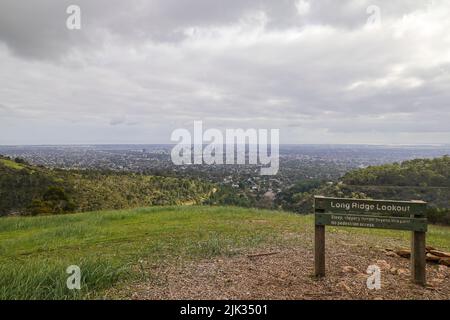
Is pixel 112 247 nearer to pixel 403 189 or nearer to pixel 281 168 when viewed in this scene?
pixel 403 189

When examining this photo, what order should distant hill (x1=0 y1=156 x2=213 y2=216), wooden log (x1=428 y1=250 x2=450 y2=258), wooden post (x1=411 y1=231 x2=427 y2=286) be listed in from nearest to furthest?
wooden post (x1=411 y1=231 x2=427 y2=286), wooden log (x1=428 y1=250 x2=450 y2=258), distant hill (x1=0 y1=156 x2=213 y2=216)

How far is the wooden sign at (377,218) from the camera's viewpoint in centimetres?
520

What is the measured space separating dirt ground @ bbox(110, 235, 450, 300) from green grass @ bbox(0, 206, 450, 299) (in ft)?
1.53

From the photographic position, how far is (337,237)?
8875mm

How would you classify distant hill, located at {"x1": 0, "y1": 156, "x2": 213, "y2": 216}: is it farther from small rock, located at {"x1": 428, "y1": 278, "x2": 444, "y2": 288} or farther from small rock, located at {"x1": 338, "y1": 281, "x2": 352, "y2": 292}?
small rock, located at {"x1": 428, "y1": 278, "x2": 444, "y2": 288}

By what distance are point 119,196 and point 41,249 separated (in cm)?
3535

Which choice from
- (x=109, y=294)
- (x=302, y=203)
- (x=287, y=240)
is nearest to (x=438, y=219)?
(x=302, y=203)

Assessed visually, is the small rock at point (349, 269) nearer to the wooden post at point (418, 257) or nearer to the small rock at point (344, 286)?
the small rock at point (344, 286)

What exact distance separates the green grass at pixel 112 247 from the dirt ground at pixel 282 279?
1.53 feet

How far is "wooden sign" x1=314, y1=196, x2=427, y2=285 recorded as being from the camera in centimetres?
520
